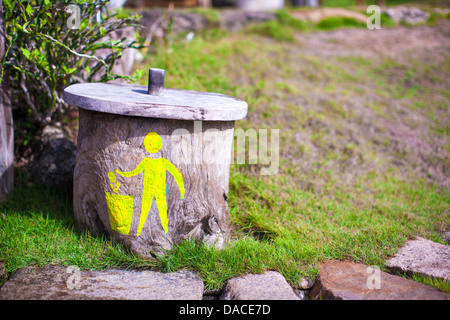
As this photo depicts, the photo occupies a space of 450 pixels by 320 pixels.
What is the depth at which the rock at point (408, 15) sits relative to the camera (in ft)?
25.5

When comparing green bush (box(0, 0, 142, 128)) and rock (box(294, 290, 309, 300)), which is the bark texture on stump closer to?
rock (box(294, 290, 309, 300))

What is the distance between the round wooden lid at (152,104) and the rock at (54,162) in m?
0.92

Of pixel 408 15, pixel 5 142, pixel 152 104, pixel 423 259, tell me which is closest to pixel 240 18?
pixel 408 15

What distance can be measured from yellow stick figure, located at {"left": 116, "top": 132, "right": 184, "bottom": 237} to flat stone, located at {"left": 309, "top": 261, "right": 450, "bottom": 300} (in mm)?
1004

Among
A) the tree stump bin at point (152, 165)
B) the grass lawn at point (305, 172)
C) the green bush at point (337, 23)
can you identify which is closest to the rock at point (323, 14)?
the green bush at point (337, 23)

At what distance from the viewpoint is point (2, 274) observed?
7.07 feet

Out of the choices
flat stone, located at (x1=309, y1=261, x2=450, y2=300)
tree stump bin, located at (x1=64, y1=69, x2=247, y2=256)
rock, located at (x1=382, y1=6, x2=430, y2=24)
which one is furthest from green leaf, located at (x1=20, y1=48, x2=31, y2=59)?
rock, located at (x1=382, y1=6, x2=430, y2=24)

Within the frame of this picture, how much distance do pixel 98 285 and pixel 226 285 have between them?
2.40ft

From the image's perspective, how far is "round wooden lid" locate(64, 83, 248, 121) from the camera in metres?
2.02

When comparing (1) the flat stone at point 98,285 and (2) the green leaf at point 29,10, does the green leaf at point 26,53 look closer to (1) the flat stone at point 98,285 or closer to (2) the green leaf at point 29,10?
(2) the green leaf at point 29,10

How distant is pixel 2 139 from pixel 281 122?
8.58 feet

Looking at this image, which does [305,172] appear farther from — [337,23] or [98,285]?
[337,23]
